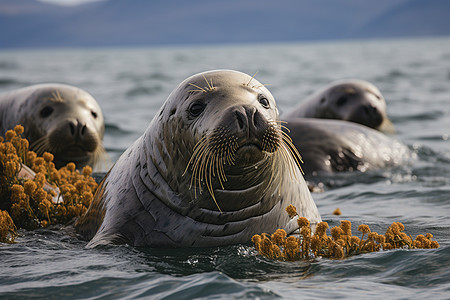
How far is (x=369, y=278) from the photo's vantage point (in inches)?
141

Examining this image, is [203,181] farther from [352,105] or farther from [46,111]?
[352,105]

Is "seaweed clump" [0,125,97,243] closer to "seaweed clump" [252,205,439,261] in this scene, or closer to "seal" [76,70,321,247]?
"seal" [76,70,321,247]

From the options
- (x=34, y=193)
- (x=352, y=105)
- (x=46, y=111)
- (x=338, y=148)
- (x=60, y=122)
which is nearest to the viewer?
(x=34, y=193)

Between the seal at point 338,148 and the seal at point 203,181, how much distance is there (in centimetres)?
367

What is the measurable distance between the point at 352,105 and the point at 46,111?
489 centimetres

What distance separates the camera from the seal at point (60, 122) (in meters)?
7.13

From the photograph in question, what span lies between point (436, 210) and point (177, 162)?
9.46ft

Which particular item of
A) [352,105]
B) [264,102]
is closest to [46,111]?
[264,102]

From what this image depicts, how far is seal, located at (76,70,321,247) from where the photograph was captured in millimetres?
4078

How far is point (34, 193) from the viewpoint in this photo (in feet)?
17.4

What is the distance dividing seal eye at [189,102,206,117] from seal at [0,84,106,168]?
10.1 feet

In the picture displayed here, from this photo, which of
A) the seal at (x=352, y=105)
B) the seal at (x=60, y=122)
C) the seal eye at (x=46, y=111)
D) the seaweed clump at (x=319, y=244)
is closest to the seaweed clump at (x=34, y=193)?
the seal at (x=60, y=122)

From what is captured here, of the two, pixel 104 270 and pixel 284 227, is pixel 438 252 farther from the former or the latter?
pixel 104 270

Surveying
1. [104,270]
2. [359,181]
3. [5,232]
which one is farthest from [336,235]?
[359,181]
